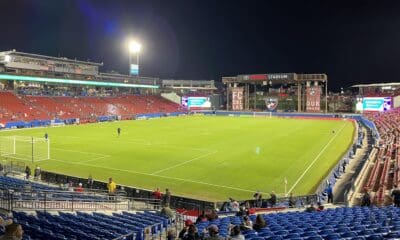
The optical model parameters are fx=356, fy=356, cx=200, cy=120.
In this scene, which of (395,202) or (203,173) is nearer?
(395,202)

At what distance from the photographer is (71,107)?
8525cm

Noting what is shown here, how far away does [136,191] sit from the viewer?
74.6ft

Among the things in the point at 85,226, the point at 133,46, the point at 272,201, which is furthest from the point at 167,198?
the point at 133,46

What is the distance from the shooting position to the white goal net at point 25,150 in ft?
119

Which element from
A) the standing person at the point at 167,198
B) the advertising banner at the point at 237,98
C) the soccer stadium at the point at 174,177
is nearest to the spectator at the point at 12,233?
the soccer stadium at the point at 174,177

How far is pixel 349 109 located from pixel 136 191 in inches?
4126

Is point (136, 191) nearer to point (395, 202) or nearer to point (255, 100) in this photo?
point (395, 202)

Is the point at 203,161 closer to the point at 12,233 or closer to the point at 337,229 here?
the point at 337,229

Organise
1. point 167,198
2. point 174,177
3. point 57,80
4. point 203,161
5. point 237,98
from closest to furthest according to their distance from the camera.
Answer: point 167,198
point 174,177
point 203,161
point 57,80
point 237,98

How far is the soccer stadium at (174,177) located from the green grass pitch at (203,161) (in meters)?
0.12

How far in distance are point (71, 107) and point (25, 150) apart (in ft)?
154

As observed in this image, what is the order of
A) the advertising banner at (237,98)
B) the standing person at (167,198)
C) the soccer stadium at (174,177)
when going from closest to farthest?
the soccer stadium at (174,177) < the standing person at (167,198) < the advertising banner at (237,98)

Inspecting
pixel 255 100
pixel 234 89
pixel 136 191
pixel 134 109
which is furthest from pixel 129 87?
pixel 136 191

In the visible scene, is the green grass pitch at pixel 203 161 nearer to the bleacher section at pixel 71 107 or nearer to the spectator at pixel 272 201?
the spectator at pixel 272 201
